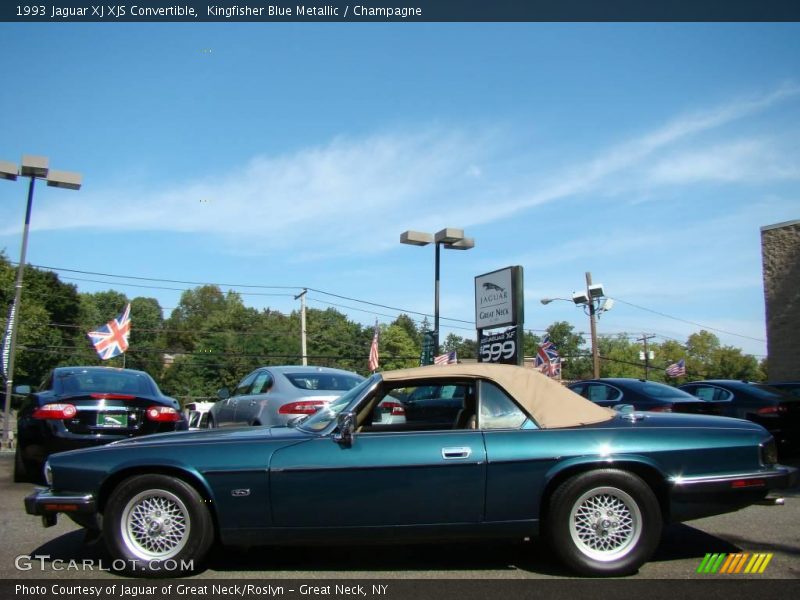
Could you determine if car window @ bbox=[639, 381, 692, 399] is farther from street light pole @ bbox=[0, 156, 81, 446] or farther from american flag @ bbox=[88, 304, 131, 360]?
american flag @ bbox=[88, 304, 131, 360]

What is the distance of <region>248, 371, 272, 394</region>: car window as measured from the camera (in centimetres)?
924

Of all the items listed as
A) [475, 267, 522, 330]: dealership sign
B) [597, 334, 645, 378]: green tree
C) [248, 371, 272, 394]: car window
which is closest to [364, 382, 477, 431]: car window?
[248, 371, 272, 394]: car window

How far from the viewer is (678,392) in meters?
10.9

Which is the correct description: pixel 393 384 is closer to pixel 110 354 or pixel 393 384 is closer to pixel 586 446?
pixel 586 446

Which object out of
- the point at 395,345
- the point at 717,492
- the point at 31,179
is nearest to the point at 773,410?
the point at 717,492

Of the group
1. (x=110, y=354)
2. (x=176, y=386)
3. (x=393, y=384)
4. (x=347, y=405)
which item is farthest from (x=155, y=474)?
(x=176, y=386)

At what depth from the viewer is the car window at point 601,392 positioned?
1091 cm

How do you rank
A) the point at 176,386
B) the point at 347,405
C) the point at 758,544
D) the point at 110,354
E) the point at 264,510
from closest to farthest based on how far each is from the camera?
the point at 264,510, the point at 347,405, the point at 758,544, the point at 110,354, the point at 176,386

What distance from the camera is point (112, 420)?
7520 mm

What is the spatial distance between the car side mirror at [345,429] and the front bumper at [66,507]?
1622mm

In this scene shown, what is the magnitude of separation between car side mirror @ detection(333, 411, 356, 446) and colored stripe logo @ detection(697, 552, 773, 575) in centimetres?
242

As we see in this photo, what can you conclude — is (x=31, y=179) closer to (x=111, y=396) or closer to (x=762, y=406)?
(x=111, y=396)

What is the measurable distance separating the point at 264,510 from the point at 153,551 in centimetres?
79

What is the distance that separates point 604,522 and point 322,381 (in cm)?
528
